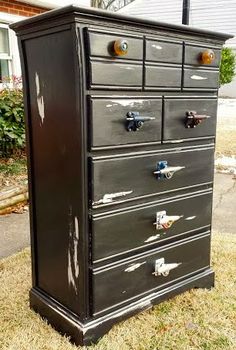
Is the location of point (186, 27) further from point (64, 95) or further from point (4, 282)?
point (4, 282)

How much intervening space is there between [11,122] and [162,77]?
135 inches

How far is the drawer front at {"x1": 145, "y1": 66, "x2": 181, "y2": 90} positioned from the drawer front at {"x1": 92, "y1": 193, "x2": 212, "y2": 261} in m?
0.64

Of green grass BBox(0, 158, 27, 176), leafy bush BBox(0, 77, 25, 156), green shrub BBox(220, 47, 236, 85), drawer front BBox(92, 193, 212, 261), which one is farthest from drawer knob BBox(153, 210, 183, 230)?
green shrub BBox(220, 47, 236, 85)

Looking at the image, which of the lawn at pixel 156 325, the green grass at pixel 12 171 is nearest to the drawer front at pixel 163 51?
the lawn at pixel 156 325

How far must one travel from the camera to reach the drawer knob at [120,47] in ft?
5.62

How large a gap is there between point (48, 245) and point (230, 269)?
1388mm

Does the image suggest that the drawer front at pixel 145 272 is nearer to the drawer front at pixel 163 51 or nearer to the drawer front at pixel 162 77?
the drawer front at pixel 162 77

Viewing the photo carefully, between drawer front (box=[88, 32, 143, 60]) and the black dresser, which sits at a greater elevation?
drawer front (box=[88, 32, 143, 60])

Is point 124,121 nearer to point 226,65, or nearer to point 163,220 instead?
point 163,220

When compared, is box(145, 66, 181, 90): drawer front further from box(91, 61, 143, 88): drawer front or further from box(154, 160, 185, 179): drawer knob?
box(154, 160, 185, 179): drawer knob

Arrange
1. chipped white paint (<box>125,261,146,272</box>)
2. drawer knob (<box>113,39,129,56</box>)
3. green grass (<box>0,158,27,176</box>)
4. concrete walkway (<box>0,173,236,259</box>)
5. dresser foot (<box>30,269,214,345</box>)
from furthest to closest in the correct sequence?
green grass (<box>0,158,27,176</box>) → concrete walkway (<box>0,173,236,259</box>) → chipped white paint (<box>125,261,146,272</box>) → dresser foot (<box>30,269,214,345</box>) → drawer knob (<box>113,39,129,56</box>)

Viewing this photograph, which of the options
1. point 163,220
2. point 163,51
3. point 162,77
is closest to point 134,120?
point 162,77

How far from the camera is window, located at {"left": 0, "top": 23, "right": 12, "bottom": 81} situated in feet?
22.2

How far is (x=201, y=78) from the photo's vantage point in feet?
7.14
